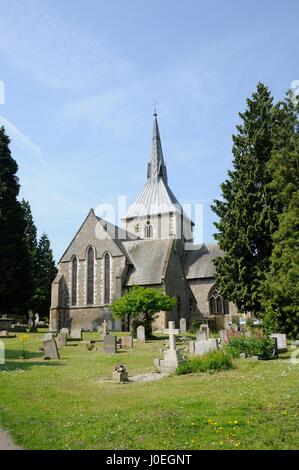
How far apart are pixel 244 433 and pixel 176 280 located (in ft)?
107

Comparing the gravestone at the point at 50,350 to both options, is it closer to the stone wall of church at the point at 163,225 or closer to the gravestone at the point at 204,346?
the gravestone at the point at 204,346

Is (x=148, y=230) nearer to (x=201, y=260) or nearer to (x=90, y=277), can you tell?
(x=201, y=260)

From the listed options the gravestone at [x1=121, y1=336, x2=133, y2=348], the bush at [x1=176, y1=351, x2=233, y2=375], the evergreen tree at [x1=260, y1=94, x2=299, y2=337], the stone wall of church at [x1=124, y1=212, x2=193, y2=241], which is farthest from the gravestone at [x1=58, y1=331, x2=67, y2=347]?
the stone wall of church at [x1=124, y1=212, x2=193, y2=241]

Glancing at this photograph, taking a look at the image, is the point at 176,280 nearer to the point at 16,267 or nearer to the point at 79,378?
the point at 16,267

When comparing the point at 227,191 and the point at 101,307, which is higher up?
the point at 227,191

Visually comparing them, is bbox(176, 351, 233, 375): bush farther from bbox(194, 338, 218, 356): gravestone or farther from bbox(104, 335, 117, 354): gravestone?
bbox(104, 335, 117, 354): gravestone

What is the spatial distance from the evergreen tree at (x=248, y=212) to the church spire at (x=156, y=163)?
114 feet

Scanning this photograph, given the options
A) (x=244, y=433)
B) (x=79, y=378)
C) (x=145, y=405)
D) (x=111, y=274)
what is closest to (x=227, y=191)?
(x=111, y=274)

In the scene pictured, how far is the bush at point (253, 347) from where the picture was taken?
15391 millimetres

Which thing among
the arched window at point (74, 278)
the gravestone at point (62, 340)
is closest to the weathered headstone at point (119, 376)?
the gravestone at point (62, 340)

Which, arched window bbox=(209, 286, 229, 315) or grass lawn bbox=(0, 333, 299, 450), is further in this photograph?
arched window bbox=(209, 286, 229, 315)

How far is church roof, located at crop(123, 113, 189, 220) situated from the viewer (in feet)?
192

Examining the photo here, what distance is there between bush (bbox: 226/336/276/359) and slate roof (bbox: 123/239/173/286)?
68.0 feet

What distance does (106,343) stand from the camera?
819 inches
